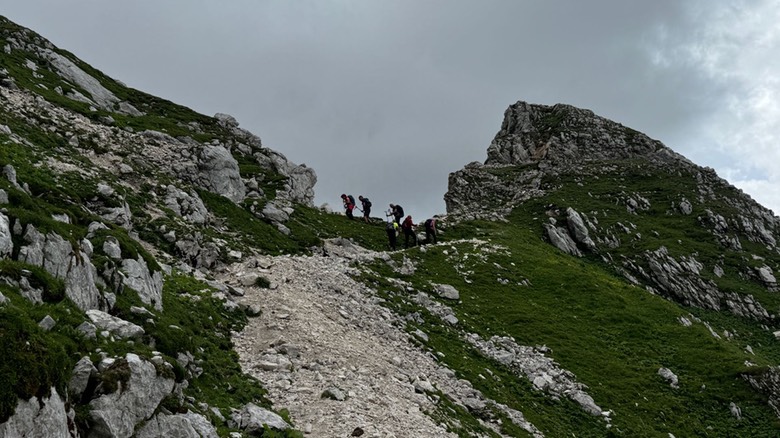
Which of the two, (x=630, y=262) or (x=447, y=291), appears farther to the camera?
(x=630, y=262)

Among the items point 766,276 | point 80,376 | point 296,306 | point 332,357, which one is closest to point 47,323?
point 80,376

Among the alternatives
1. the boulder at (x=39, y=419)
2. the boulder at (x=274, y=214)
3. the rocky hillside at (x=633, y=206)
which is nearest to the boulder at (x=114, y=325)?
the boulder at (x=39, y=419)

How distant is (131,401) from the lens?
1189 cm

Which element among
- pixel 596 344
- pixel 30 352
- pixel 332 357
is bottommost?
pixel 30 352

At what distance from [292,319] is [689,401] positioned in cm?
2661

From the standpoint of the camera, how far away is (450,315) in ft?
119

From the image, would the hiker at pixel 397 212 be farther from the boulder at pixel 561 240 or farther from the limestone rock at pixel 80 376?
the limestone rock at pixel 80 376

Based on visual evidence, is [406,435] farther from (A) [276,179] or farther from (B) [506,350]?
(A) [276,179]

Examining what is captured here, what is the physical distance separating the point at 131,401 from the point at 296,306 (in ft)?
54.3

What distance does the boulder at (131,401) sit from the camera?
1086 cm

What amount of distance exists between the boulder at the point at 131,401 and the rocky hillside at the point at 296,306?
56 millimetres

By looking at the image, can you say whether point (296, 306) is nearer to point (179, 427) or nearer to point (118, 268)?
point (118, 268)

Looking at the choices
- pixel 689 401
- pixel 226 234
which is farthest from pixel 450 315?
pixel 226 234

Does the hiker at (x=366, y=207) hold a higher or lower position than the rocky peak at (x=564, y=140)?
lower
